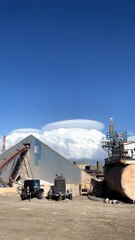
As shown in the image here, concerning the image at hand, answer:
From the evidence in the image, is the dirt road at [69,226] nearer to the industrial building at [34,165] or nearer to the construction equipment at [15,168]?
the industrial building at [34,165]

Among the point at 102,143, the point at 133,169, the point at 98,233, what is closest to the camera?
the point at 98,233

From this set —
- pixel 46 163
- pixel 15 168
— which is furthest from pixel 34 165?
pixel 15 168

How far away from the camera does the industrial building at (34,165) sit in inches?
2026

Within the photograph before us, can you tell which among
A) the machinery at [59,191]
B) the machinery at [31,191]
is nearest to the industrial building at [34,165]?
the machinery at [31,191]

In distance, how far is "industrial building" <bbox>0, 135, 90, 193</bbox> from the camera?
169 ft

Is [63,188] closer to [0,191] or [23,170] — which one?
[0,191]

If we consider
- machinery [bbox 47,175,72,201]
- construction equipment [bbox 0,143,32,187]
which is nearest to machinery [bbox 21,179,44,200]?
machinery [bbox 47,175,72,201]

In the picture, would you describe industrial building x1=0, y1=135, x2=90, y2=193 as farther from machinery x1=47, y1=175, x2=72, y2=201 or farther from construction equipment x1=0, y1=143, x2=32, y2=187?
machinery x1=47, y1=175, x2=72, y2=201

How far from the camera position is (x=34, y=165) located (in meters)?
51.8

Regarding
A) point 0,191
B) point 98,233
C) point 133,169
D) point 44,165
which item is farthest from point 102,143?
point 98,233

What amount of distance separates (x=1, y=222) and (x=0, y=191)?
23.8 meters

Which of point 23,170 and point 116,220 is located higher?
point 23,170

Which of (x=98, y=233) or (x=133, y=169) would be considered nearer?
(x=98, y=233)

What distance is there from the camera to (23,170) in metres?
52.1
